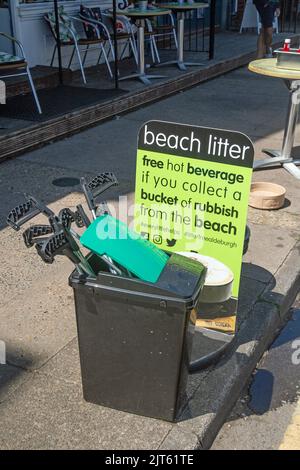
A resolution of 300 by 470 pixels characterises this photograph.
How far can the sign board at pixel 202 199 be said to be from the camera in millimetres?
2598

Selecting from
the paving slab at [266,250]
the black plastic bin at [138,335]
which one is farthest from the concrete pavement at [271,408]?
the paving slab at [266,250]

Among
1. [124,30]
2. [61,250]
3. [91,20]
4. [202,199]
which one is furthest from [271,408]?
[124,30]

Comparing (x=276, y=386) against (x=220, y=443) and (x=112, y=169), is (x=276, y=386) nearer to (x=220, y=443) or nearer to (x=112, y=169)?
(x=220, y=443)

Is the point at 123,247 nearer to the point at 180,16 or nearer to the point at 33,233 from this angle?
the point at 33,233

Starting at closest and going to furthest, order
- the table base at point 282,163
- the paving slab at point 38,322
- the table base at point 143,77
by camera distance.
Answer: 1. the paving slab at point 38,322
2. the table base at point 282,163
3. the table base at point 143,77

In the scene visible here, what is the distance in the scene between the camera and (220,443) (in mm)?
2506

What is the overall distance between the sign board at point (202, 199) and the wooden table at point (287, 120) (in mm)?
2591

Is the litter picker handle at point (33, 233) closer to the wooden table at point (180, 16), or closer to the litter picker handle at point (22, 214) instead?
the litter picker handle at point (22, 214)

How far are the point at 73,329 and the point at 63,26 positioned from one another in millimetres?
5918

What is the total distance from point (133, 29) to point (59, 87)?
2.25 m

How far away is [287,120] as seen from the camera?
545 cm

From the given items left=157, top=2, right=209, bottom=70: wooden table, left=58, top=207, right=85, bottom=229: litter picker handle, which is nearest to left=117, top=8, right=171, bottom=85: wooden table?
left=157, top=2, right=209, bottom=70: wooden table

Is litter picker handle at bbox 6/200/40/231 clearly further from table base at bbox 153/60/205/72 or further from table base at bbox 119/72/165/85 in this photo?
table base at bbox 153/60/205/72
